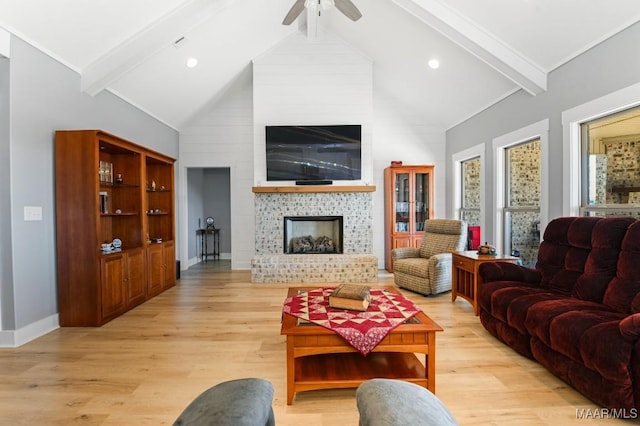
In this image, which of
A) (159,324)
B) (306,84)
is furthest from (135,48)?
(159,324)

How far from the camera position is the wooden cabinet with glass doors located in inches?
237

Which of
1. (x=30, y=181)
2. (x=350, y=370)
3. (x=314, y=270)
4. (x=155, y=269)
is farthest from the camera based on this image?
(x=314, y=270)

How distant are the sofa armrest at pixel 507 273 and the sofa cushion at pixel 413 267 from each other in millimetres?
1130

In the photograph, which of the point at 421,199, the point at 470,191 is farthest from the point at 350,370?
the point at 470,191

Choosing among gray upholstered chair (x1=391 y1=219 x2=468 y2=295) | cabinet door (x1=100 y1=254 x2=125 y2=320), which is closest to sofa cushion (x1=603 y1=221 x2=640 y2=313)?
gray upholstered chair (x1=391 y1=219 x2=468 y2=295)

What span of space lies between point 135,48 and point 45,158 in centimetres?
151

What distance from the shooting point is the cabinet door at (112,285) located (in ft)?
11.1

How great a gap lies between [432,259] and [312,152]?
2.55 meters

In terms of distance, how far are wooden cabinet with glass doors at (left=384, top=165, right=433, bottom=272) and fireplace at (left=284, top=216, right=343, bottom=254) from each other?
103 centimetres

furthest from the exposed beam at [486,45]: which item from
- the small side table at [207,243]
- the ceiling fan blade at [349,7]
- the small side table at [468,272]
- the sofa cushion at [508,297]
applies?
the small side table at [207,243]

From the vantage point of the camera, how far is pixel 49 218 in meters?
3.27

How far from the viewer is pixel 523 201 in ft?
14.3

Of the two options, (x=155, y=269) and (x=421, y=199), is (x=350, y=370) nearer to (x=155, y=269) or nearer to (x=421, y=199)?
(x=155, y=269)

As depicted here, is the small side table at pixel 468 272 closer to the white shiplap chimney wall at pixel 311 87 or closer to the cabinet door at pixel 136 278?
the white shiplap chimney wall at pixel 311 87
